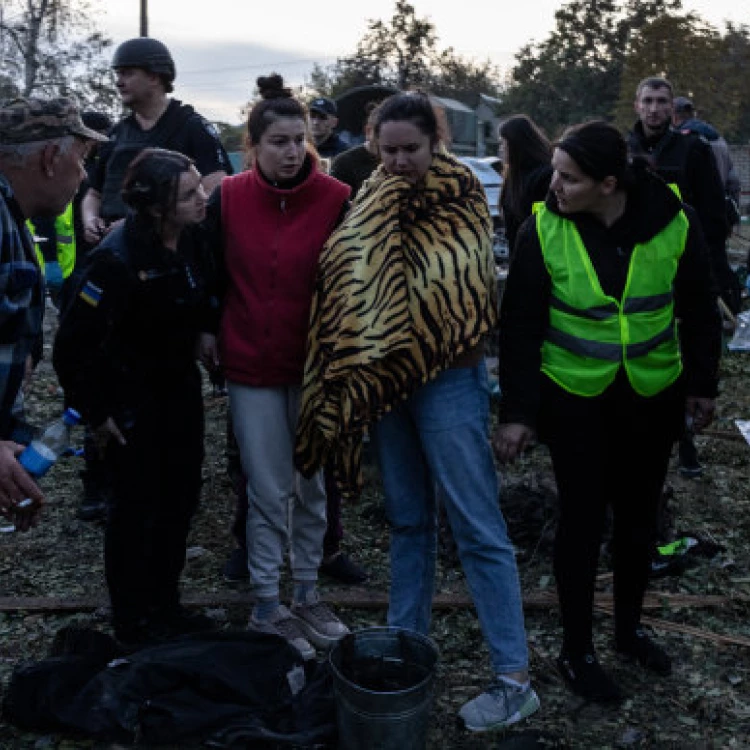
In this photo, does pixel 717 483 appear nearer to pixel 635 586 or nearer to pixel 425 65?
pixel 635 586

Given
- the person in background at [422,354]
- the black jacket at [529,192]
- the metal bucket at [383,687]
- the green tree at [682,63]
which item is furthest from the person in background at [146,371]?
the green tree at [682,63]

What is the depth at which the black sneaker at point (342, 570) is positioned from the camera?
181 inches

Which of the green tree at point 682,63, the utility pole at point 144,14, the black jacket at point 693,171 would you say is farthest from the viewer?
the green tree at point 682,63

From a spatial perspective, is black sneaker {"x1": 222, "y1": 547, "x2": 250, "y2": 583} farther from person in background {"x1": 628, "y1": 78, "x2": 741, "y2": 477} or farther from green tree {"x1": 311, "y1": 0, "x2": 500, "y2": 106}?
green tree {"x1": 311, "y1": 0, "x2": 500, "y2": 106}

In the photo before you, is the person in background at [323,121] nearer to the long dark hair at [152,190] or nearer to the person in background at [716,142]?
the person in background at [716,142]

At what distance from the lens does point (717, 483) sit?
6012 mm

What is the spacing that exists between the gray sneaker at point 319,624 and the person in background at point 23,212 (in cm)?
157

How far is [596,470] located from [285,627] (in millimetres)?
1538

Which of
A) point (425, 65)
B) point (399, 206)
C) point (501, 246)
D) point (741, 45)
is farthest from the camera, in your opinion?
point (741, 45)

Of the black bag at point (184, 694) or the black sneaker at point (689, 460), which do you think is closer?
the black bag at point (184, 694)

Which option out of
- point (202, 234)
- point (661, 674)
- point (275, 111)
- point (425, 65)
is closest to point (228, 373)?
point (202, 234)

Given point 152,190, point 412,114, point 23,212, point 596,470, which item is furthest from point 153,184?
point 596,470

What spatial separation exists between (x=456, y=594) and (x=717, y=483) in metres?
2.50

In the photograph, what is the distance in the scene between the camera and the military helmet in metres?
4.71
